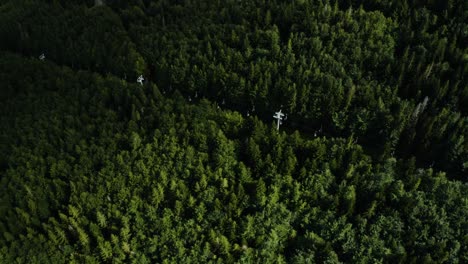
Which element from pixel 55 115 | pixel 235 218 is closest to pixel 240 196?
pixel 235 218

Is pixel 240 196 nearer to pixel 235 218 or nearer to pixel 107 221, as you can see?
pixel 235 218

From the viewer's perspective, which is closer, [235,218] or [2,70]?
[235,218]

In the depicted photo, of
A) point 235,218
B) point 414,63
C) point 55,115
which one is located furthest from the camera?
point 414,63

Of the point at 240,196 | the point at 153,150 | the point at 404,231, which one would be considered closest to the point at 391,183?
the point at 404,231

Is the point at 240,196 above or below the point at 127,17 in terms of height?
below

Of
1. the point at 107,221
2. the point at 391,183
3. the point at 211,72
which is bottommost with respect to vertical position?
the point at 107,221

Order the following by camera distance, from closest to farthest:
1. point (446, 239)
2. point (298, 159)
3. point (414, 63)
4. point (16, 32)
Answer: point (446, 239)
point (298, 159)
point (414, 63)
point (16, 32)
